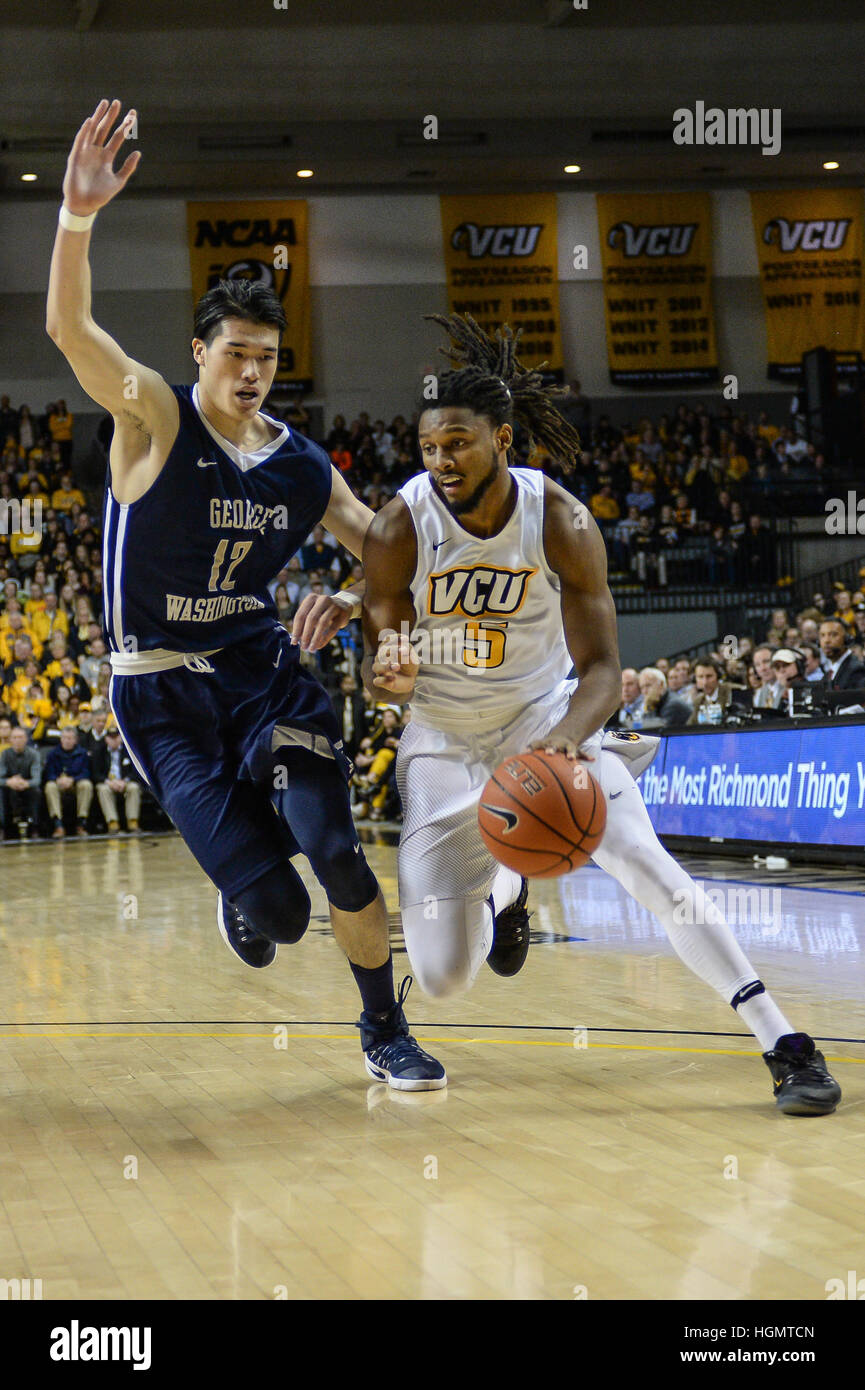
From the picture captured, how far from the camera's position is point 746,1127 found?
3639 millimetres

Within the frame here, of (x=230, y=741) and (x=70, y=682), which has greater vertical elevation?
(x=230, y=741)

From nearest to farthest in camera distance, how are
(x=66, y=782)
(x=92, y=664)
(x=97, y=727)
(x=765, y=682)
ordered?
(x=765, y=682), (x=66, y=782), (x=97, y=727), (x=92, y=664)

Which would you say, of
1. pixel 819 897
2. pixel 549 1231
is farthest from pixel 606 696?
pixel 819 897

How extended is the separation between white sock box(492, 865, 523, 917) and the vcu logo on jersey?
2.74ft

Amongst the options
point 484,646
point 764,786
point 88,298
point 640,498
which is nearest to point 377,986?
point 484,646

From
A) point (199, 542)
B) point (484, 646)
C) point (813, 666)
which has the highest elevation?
point (199, 542)

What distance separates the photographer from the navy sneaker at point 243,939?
4.36 m

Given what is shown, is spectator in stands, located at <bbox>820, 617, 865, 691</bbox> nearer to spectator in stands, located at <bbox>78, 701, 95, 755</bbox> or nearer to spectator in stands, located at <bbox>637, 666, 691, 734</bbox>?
spectator in stands, located at <bbox>637, 666, 691, 734</bbox>

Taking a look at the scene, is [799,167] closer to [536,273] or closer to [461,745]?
[536,273]

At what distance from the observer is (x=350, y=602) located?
4.29 m

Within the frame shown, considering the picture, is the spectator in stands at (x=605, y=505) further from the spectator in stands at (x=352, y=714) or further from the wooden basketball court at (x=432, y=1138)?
the wooden basketball court at (x=432, y=1138)

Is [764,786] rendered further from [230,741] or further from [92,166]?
[92,166]

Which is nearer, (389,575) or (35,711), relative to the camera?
(389,575)

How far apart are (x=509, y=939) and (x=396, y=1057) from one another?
0.69 meters
